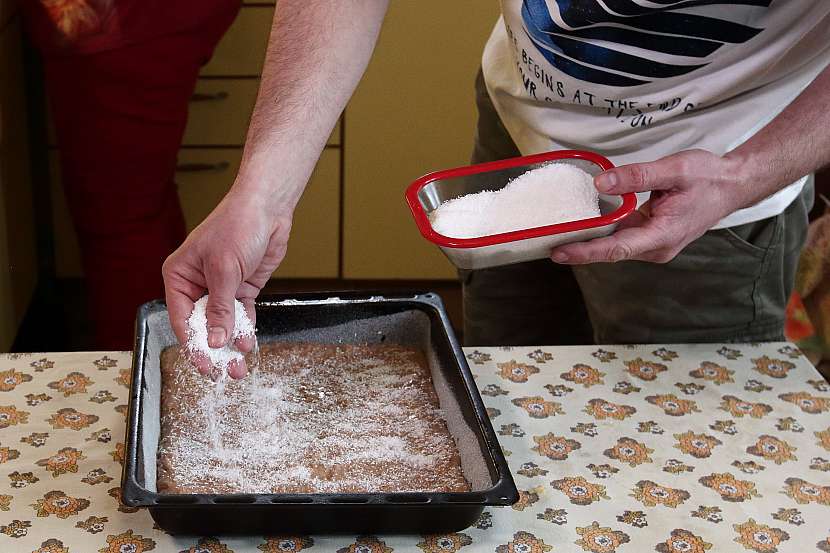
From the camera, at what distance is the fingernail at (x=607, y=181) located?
0.94 metres

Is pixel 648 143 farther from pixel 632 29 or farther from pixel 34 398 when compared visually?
pixel 34 398

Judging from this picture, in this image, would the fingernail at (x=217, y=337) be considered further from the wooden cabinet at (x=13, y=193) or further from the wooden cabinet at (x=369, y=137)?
the wooden cabinet at (x=369, y=137)

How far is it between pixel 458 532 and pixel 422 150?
155 cm

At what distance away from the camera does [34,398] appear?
1.04 metres

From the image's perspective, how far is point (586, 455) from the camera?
0.99 meters

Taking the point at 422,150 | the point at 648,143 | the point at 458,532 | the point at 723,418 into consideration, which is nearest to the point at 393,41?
the point at 422,150

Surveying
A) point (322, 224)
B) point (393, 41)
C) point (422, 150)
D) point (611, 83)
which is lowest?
point (322, 224)

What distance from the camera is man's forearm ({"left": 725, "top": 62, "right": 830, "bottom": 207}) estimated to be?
101 cm

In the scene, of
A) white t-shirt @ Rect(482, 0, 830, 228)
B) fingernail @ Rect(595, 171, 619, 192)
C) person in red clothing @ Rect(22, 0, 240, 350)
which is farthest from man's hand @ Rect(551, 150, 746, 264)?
person in red clothing @ Rect(22, 0, 240, 350)

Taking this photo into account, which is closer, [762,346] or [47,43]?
[762,346]

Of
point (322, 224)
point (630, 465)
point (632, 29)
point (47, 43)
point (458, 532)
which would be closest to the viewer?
point (458, 532)

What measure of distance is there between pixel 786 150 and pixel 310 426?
1.76 feet

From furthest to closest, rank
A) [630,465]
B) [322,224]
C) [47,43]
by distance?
[322,224], [47,43], [630,465]

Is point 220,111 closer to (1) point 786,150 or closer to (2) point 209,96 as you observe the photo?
(2) point 209,96
